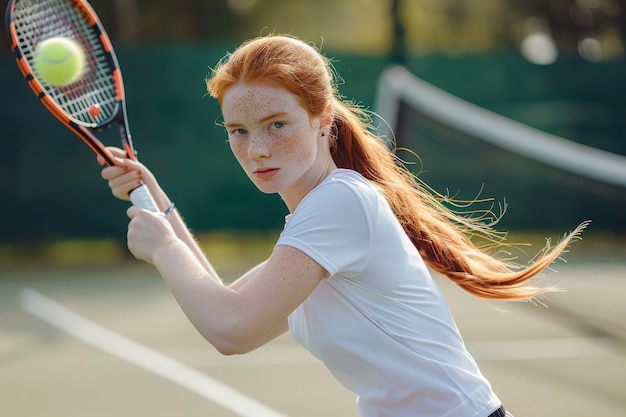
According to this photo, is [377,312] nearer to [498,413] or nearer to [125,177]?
[498,413]

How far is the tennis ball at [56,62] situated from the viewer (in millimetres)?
3146

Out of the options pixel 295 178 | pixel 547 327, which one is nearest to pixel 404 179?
pixel 295 178

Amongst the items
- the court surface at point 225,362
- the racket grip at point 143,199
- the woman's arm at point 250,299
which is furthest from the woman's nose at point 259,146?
the court surface at point 225,362

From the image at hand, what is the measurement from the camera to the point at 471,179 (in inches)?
Answer: 400

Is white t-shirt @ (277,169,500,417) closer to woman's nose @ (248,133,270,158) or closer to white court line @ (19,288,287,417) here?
woman's nose @ (248,133,270,158)

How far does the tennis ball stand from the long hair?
36.1 inches

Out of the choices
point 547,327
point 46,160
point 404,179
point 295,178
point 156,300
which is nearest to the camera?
point 295,178

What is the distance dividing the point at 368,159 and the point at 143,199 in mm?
613

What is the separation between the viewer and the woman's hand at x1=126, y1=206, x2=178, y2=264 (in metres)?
2.21

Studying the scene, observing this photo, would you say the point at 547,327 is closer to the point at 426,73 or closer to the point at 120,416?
the point at 120,416

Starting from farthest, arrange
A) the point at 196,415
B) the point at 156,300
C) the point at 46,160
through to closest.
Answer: the point at 46,160, the point at 156,300, the point at 196,415

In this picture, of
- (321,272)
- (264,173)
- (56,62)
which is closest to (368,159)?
(264,173)

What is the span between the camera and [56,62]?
3.15 m

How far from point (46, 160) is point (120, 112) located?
273 inches
